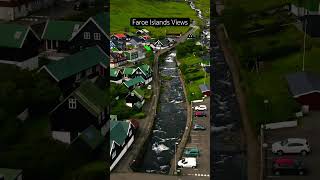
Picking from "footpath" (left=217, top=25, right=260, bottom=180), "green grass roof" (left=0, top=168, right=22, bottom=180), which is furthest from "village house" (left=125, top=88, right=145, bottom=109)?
"green grass roof" (left=0, top=168, right=22, bottom=180)

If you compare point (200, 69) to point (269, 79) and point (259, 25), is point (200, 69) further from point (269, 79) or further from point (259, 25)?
point (259, 25)

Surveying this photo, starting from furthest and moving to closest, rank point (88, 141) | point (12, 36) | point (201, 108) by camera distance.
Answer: point (12, 36) < point (201, 108) < point (88, 141)

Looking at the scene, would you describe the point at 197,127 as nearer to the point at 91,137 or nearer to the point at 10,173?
the point at 91,137

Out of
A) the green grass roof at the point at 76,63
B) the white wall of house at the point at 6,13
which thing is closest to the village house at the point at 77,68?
the green grass roof at the point at 76,63

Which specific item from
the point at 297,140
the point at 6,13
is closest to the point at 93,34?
the point at 6,13

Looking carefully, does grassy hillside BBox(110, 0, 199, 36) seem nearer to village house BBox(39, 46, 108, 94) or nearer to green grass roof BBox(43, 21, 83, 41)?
green grass roof BBox(43, 21, 83, 41)
